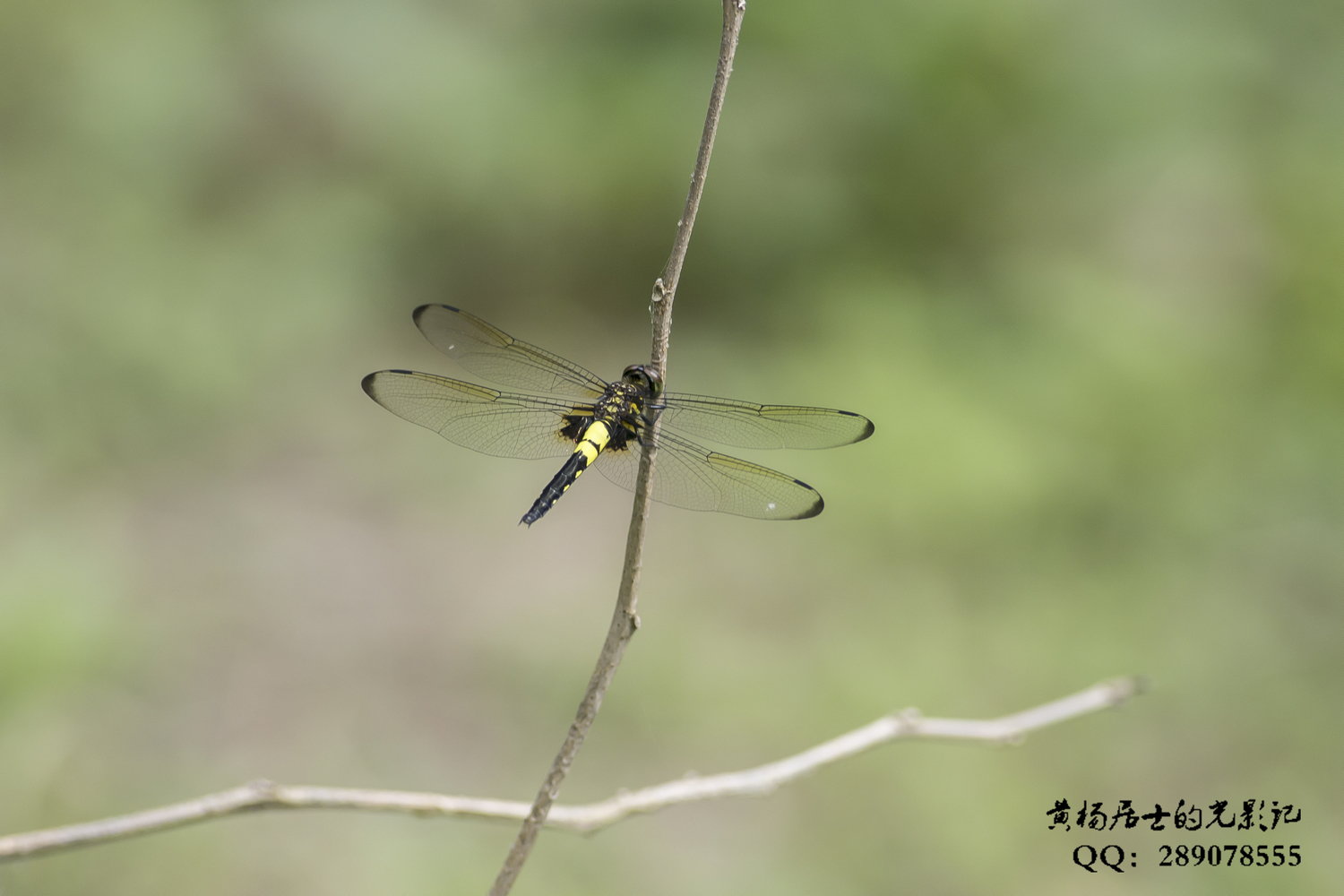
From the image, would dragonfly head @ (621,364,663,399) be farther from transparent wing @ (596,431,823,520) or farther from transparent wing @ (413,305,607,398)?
transparent wing @ (413,305,607,398)

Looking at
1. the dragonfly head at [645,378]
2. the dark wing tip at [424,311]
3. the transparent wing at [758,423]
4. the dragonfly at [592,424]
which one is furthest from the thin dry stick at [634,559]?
the dark wing tip at [424,311]

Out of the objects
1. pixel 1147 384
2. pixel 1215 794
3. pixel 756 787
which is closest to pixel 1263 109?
pixel 1147 384

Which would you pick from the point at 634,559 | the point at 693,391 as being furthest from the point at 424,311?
the point at 693,391

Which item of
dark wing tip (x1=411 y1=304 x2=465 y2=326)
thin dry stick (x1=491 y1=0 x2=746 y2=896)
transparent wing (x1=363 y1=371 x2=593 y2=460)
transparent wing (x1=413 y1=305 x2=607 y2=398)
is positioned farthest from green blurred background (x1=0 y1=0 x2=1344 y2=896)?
thin dry stick (x1=491 y1=0 x2=746 y2=896)

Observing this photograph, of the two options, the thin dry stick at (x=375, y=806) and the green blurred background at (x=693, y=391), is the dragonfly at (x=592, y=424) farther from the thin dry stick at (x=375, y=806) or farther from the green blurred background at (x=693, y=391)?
the green blurred background at (x=693, y=391)

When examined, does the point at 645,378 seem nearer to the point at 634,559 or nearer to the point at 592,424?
the point at 634,559

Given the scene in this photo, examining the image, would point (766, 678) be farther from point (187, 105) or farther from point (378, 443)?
Answer: point (187, 105)
